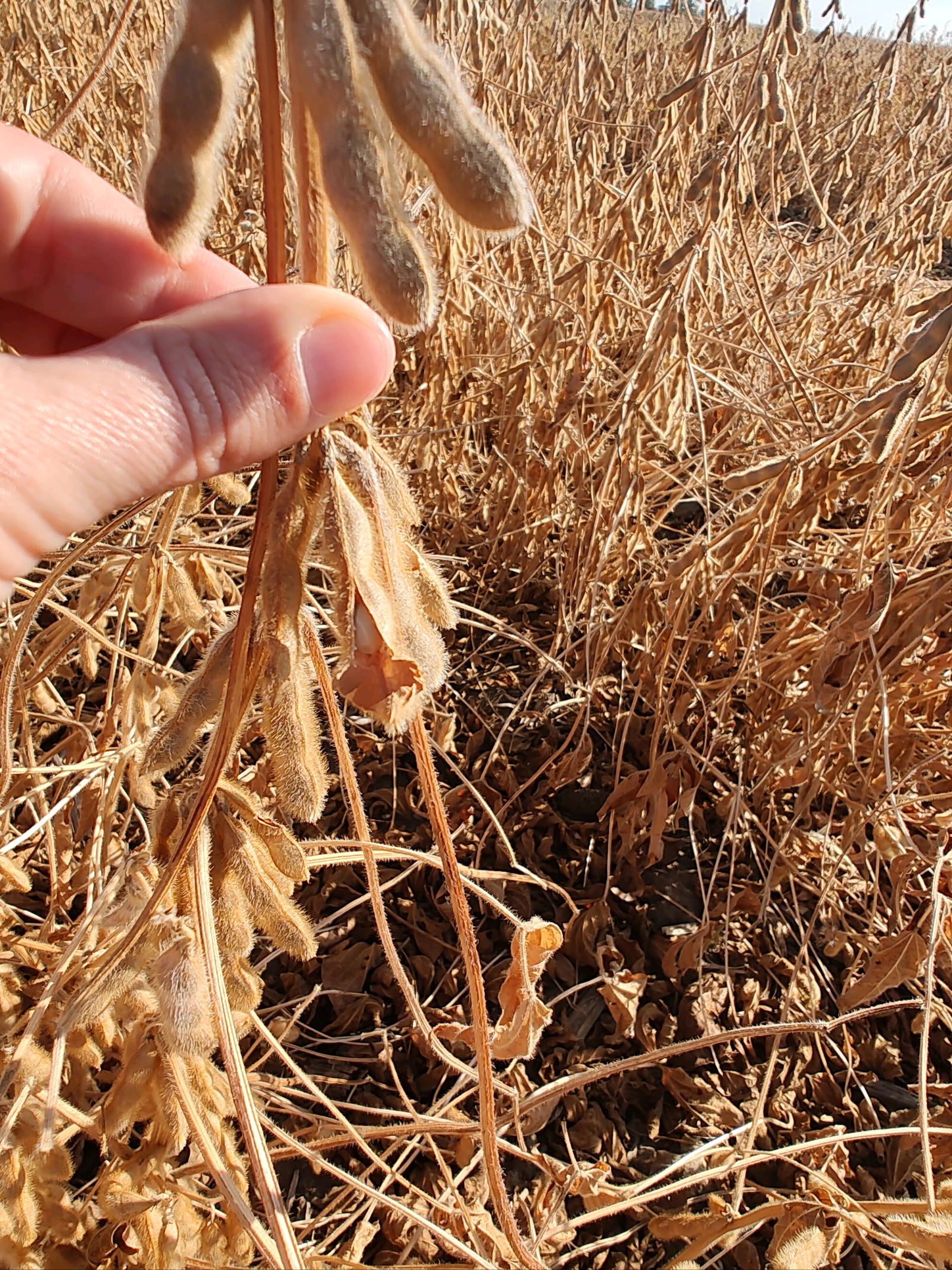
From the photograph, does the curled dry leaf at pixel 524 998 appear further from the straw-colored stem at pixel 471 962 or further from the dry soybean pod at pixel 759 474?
the dry soybean pod at pixel 759 474

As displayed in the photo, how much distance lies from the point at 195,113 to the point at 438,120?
137 mm

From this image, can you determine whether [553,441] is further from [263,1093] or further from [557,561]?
[263,1093]

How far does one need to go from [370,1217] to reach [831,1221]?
63 centimetres

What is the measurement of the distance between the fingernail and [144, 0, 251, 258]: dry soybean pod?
17cm

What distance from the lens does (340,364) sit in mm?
678

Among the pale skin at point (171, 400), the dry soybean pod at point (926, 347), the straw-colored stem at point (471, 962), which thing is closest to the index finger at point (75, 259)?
the pale skin at point (171, 400)

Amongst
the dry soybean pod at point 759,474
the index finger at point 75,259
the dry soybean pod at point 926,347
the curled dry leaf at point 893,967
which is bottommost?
the curled dry leaf at point 893,967

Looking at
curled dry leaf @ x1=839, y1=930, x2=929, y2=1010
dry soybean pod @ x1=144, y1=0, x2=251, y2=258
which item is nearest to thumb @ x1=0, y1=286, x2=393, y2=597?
dry soybean pod @ x1=144, y1=0, x2=251, y2=258

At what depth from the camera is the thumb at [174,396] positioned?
0.68 metres

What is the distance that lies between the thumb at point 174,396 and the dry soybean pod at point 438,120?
19 centimetres

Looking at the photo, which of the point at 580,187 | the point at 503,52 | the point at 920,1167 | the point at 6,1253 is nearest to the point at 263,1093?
the point at 6,1253

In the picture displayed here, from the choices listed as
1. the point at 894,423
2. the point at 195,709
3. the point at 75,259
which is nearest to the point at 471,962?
the point at 195,709

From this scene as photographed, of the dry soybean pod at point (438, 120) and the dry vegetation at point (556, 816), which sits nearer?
the dry soybean pod at point (438, 120)

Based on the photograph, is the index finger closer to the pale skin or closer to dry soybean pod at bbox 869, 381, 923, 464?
the pale skin
